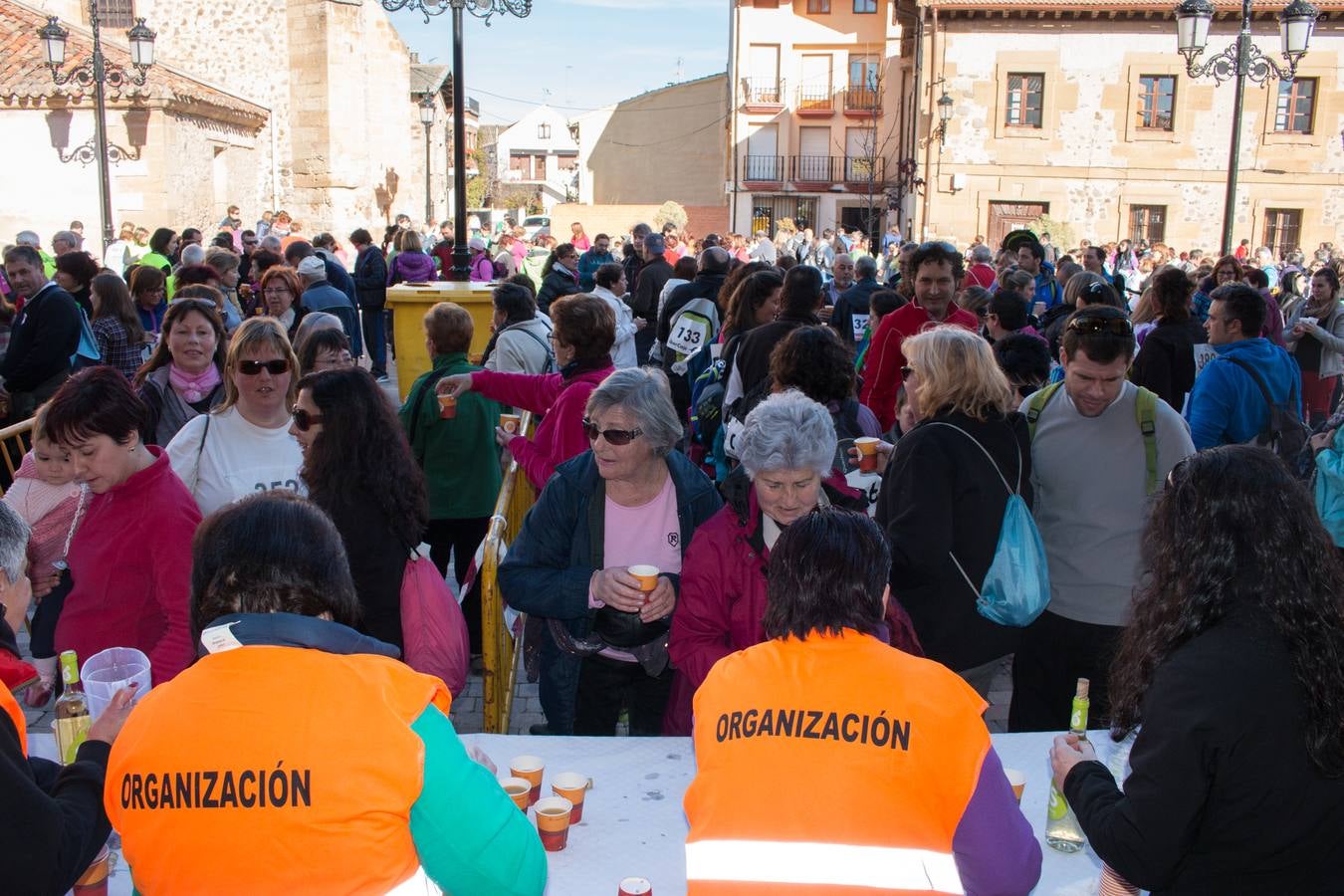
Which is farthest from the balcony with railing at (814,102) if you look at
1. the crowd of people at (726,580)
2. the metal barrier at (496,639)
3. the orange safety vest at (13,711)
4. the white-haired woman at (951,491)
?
the orange safety vest at (13,711)

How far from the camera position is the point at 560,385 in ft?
17.2

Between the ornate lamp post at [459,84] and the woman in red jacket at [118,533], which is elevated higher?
the ornate lamp post at [459,84]

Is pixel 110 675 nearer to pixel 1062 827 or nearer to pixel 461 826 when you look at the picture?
pixel 461 826

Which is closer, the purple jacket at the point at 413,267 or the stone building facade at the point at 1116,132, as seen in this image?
the purple jacket at the point at 413,267

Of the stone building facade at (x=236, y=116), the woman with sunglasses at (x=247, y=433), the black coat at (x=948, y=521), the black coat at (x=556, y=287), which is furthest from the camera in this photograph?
the stone building facade at (x=236, y=116)

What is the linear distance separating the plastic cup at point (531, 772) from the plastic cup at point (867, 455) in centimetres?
180

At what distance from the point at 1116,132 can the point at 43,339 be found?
29504 mm

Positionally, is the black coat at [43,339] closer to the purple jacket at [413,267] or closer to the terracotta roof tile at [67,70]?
the purple jacket at [413,267]

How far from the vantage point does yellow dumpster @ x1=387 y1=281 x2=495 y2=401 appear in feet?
30.1

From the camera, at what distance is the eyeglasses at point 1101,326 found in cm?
366

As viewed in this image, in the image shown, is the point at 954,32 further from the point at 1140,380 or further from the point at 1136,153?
the point at 1140,380

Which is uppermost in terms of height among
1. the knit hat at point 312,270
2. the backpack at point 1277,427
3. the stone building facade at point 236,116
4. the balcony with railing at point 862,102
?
the balcony with railing at point 862,102

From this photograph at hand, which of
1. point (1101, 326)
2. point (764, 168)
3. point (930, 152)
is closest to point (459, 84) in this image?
point (1101, 326)

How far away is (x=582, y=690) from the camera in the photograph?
3809mm
